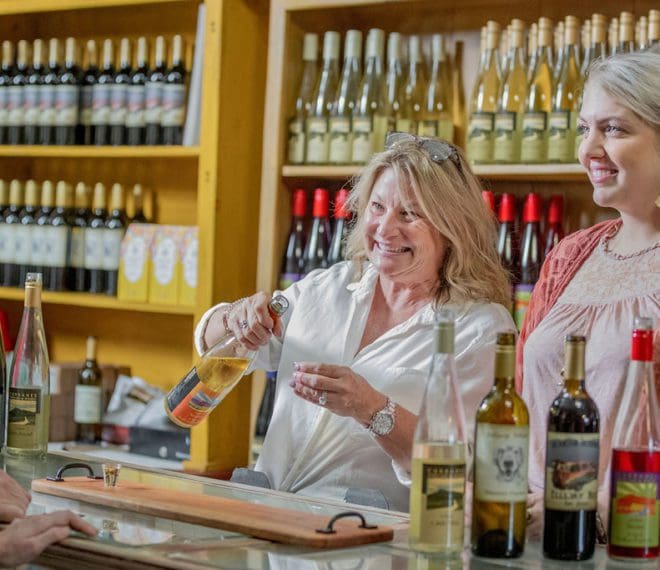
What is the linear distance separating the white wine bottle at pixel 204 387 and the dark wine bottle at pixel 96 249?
149 cm

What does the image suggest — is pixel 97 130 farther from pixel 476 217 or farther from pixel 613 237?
pixel 613 237

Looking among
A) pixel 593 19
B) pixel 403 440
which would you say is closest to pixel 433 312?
pixel 403 440

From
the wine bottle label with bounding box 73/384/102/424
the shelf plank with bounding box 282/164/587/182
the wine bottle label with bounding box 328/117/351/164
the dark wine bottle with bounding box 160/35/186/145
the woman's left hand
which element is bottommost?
the wine bottle label with bounding box 73/384/102/424

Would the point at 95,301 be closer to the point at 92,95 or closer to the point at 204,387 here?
the point at 92,95

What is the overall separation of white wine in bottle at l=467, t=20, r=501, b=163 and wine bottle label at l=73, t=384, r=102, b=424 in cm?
132

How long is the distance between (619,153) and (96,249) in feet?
6.35

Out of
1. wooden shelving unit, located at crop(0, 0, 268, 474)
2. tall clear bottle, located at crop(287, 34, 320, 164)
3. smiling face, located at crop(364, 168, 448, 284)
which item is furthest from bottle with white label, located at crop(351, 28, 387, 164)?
smiling face, located at crop(364, 168, 448, 284)

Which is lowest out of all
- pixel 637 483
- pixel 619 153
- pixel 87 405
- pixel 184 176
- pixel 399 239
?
pixel 87 405

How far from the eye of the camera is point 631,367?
4.09ft

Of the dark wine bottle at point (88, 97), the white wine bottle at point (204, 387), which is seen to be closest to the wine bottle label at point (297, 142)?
the dark wine bottle at point (88, 97)

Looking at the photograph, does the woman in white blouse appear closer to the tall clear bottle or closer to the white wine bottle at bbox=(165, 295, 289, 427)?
the white wine bottle at bbox=(165, 295, 289, 427)

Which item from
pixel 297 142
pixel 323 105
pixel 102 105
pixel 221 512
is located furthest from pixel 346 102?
pixel 221 512

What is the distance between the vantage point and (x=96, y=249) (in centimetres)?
329

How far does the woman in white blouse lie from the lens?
6.35ft
